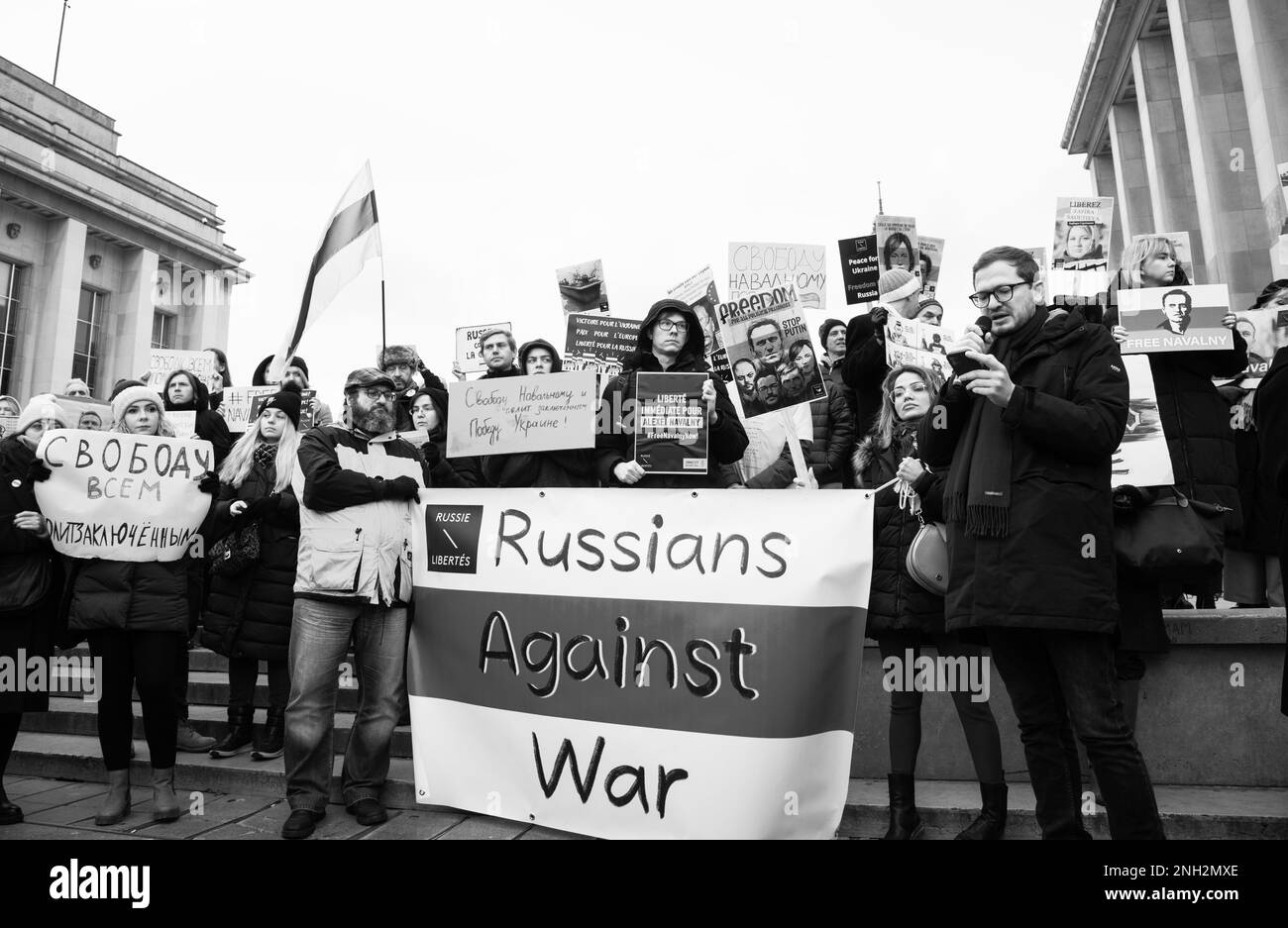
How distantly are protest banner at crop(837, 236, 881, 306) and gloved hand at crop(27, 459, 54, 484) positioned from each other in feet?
16.7

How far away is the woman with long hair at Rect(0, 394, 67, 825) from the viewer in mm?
4277

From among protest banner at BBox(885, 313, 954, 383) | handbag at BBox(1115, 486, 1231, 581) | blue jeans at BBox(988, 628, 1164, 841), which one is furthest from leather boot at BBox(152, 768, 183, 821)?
handbag at BBox(1115, 486, 1231, 581)

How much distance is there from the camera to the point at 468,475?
5.48m

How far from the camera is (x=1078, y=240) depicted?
18.8 ft

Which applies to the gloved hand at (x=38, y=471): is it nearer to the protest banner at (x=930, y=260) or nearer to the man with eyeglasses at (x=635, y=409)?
the man with eyeglasses at (x=635, y=409)

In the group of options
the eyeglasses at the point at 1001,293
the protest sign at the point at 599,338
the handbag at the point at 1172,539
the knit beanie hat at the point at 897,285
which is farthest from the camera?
the protest sign at the point at 599,338

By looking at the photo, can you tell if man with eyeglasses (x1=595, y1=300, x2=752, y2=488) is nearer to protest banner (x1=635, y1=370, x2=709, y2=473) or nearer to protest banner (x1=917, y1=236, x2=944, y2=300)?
protest banner (x1=635, y1=370, x2=709, y2=473)

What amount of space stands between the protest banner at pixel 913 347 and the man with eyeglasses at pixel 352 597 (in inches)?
101

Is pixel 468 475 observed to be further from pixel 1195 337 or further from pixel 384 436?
pixel 1195 337

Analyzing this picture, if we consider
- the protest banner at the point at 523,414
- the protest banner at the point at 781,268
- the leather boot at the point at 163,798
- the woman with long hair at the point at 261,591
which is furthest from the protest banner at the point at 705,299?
the leather boot at the point at 163,798

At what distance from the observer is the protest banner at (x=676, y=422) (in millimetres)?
4133

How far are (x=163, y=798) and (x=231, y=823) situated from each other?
356 mm
